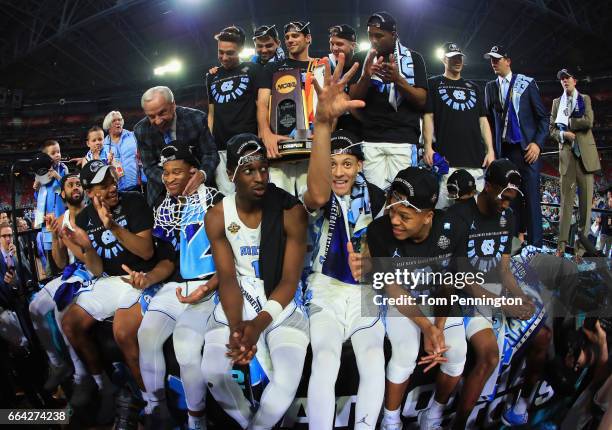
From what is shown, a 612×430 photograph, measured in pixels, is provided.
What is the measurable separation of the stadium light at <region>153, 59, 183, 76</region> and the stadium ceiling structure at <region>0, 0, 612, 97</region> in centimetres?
31

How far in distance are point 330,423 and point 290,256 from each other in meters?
0.91

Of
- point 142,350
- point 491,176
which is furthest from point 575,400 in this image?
point 142,350

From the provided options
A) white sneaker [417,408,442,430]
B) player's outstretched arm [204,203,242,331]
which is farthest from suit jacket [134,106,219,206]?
white sneaker [417,408,442,430]

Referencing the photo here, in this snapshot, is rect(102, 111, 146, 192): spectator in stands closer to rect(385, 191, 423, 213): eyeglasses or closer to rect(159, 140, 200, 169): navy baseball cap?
rect(159, 140, 200, 169): navy baseball cap

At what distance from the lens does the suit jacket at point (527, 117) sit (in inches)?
176

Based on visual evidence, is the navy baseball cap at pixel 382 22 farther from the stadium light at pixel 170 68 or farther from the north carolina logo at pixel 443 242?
the stadium light at pixel 170 68

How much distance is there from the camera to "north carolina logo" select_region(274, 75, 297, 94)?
11.6 ft

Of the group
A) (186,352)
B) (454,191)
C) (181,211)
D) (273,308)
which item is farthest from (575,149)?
(186,352)

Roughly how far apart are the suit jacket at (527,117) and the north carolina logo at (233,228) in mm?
3060

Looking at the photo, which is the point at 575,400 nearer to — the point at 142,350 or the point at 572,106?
the point at 142,350

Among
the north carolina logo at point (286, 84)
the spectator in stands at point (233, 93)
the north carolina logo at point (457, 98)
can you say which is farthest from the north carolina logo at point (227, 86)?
the north carolina logo at point (457, 98)

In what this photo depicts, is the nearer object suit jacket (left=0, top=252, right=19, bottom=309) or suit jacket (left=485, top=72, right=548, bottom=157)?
suit jacket (left=0, top=252, right=19, bottom=309)

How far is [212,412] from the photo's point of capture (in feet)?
8.77

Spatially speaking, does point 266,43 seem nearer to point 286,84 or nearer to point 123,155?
point 286,84
